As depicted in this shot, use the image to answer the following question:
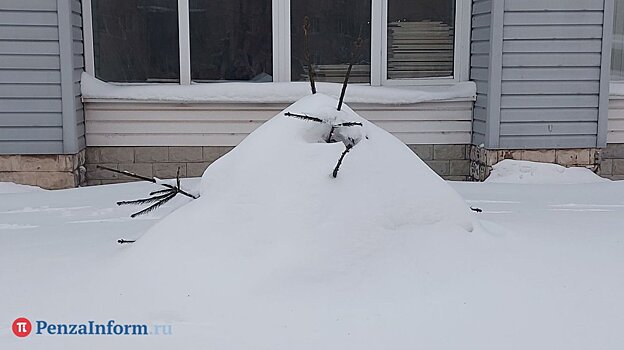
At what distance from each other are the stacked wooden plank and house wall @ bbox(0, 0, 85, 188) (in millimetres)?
3216

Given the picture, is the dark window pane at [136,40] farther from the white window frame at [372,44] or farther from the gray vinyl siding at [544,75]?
the gray vinyl siding at [544,75]

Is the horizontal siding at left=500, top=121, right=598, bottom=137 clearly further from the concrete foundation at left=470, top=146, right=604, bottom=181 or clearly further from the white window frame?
the white window frame

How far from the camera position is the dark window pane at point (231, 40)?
6684 millimetres

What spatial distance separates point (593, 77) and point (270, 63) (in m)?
3.21

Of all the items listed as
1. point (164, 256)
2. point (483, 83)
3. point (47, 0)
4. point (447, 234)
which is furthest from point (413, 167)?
point (47, 0)

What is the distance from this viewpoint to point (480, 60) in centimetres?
659

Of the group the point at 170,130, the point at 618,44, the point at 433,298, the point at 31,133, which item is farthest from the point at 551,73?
the point at 31,133

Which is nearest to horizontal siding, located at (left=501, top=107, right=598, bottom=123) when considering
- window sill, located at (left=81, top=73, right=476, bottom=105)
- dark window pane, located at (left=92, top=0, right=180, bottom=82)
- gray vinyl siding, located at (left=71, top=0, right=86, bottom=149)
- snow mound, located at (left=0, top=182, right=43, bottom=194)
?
window sill, located at (left=81, top=73, right=476, bottom=105)

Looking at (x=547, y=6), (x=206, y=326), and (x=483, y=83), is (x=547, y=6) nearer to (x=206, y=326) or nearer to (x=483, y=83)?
(x=483, y=83)

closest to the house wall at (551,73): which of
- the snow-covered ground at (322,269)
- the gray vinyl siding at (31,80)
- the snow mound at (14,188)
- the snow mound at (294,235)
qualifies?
the snow-covered ground at (322,269)

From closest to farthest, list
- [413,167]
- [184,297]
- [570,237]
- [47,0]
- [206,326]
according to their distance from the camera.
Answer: [206,326] < [184,297] < [413,167] < [570,237] < [47,0]

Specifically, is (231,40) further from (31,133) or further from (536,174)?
(536,174)

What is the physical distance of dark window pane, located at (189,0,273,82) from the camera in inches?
263

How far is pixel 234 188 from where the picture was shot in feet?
9.64
